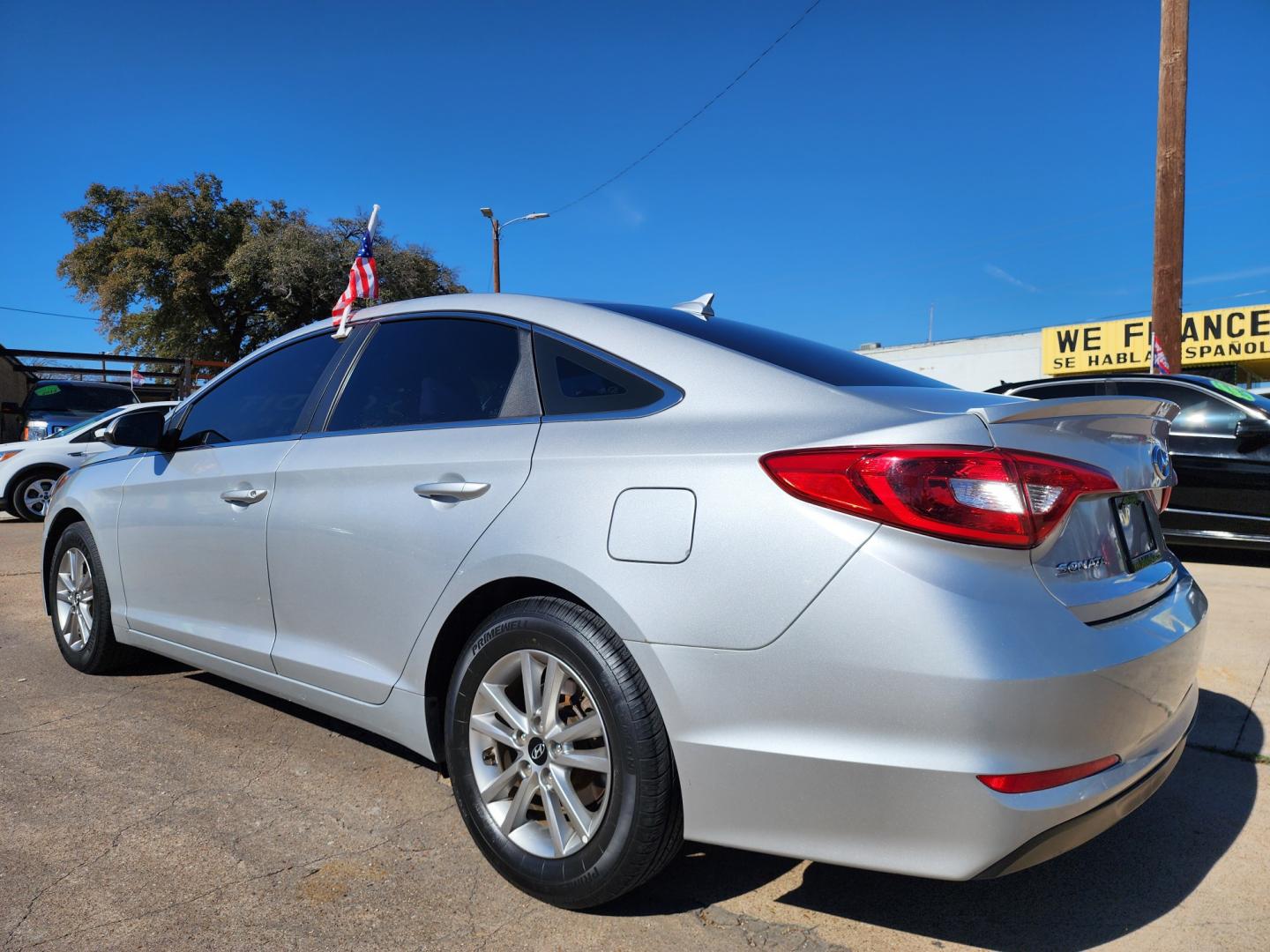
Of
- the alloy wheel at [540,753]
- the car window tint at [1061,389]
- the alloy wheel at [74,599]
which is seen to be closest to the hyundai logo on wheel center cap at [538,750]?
the alloy wheel at [540,753]

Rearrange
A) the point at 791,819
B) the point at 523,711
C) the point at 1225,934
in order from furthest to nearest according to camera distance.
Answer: the point at 523,711
the point at 1225,934
the point at 791,819

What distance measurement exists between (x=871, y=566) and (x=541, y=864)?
1134 millimetres

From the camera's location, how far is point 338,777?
3.11 metres

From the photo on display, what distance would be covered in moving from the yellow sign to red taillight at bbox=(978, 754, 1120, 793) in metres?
25.4

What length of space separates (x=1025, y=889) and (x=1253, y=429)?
231 inches

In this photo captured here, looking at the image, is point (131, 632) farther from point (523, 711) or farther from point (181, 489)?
point (523, 711)

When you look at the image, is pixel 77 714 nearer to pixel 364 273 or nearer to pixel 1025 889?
pixel 364 273

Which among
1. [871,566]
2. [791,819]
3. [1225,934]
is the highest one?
[871,566]

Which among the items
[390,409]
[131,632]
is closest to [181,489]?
[131,632]

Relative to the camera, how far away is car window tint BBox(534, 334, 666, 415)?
2303 millimetres

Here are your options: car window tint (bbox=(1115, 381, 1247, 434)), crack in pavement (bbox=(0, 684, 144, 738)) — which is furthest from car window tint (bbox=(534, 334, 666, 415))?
car window tint (bbox=(1115, 381, 1247, 434))

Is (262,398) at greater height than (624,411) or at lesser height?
greater

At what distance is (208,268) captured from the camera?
30.8m

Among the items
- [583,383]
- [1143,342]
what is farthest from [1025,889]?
[1143,342]
